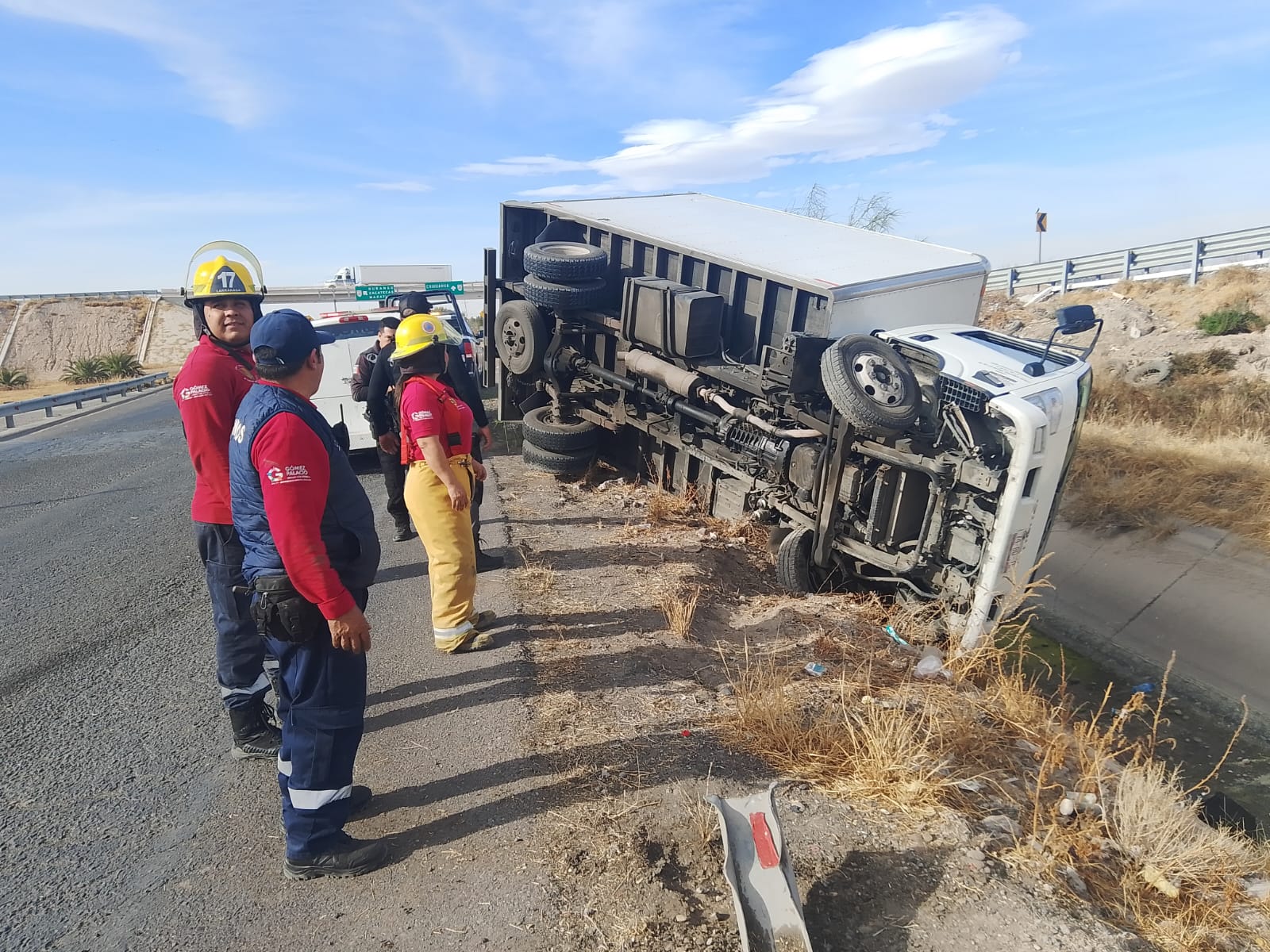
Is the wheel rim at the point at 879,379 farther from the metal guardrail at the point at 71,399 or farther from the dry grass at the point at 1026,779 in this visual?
the metal guardrail at the point at 71,399

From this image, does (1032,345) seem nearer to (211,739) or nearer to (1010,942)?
(1010,942)

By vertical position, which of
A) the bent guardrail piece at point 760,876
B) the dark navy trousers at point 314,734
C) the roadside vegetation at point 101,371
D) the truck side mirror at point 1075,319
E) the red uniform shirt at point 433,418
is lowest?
the roadside vegetation at point 101,371

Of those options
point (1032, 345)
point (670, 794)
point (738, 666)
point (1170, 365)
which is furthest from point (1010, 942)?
point (1170, 365)

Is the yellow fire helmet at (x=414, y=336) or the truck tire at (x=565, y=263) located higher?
the truck tire at (x=565, y=263)

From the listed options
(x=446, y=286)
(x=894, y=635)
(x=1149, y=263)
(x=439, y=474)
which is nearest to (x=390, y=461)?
(x=439, y=474)

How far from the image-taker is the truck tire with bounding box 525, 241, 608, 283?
7117 mm

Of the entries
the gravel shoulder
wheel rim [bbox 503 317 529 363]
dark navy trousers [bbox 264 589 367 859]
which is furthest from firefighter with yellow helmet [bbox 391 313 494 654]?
wheel rim [bbox 503 317 529 363]

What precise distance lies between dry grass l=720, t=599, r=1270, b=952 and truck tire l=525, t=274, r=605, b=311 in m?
4.36

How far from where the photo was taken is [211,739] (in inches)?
130

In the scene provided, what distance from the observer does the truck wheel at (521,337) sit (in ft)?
25.8

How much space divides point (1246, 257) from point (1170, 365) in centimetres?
784

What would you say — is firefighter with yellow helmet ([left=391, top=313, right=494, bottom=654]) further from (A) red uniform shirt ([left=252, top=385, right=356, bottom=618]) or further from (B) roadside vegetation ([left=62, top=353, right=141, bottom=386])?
(B) roadside vegetation ([left=62, top=353, right=141, bottom=386])

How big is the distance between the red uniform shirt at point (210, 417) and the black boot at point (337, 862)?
136 centimetres

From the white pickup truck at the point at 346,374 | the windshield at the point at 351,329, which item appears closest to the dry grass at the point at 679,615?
the white pickup truck at the point at 346,374
